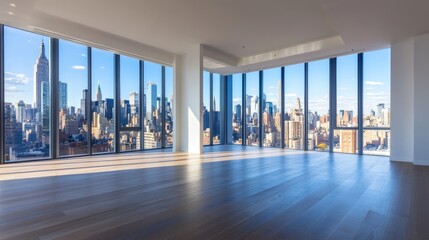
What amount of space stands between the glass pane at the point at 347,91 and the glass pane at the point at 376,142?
482 millimetres

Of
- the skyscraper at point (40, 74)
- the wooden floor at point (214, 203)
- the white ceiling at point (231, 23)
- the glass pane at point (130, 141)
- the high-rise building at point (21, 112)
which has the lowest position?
the wooden floor at point (214, 203)

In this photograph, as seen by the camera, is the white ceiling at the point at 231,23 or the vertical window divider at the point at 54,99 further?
the vertical window divider at the point at 54,99

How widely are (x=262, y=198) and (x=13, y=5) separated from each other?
18.7 feet

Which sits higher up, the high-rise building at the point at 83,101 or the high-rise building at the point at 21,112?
the high-rise building at the point at 83,101

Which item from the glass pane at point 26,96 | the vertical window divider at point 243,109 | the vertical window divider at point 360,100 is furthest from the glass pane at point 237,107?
the glass pane at point 26,96

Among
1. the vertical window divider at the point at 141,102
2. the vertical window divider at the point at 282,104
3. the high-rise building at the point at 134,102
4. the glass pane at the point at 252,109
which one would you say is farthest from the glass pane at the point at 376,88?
the high-rise building at the point at 134,102

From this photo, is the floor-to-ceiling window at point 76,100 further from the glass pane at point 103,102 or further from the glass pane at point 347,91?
the glass pane at point 347,91

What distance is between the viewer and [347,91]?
7676mm

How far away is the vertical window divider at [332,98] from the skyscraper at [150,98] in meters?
6.13

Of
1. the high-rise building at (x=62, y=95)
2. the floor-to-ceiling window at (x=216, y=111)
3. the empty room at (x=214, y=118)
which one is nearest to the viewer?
the empty room at (x=214, y=118)

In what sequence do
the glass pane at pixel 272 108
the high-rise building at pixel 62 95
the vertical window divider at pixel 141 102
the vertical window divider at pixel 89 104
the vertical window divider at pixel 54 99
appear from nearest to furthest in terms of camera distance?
the vertical window divider at pixel 54 99 < the high-rise building at pixel 62 95 < the vertical window divider at pixel 89 104 < the vertical window divider at pixel 141 102 < the glass pane at pixel 272 108

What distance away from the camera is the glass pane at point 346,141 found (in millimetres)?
7496

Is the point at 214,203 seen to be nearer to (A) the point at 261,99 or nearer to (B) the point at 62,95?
(B) the point at 62,95

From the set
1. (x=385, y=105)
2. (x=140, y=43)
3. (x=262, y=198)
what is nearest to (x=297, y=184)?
(x=262, y=198)
